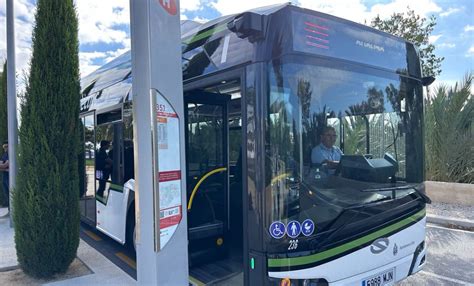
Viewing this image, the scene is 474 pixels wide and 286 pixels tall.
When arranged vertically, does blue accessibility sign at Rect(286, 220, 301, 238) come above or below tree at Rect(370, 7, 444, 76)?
below

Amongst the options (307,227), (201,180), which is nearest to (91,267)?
(201,180)

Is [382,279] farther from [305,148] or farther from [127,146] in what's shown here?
[127,146]

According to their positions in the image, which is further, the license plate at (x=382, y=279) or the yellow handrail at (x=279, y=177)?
the license plate at (x=382, y=279)

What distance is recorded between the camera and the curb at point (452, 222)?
7.07 m

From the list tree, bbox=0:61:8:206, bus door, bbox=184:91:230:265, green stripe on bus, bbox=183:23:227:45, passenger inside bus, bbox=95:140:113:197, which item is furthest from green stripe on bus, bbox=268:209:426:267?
tree, bbox=0:61:8:206

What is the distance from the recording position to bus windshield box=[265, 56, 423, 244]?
2.60 metres

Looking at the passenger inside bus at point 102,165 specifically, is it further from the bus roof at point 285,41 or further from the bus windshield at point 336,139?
the bus windshield at point 336,139

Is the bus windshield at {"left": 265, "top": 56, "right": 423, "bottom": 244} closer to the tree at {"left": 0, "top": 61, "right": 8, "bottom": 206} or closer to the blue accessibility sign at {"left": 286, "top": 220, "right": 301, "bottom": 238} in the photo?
the blue accessibility sign at {"left": 286, "top": 220, "right": 301, "bottom": 238}

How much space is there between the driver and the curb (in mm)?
5848

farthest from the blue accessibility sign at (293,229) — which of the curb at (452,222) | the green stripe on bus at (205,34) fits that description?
the curb at (452,222)

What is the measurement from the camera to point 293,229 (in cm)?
262

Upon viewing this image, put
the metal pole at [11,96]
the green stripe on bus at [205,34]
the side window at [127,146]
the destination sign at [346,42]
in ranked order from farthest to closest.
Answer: the metal pole at [11,96] → the side window at [127,146] → the green stripe on bus at [205,34] → the destination sign at [346,42]

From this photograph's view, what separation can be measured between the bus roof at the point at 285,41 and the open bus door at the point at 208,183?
0.60m

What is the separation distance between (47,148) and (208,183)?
1.96 metres
